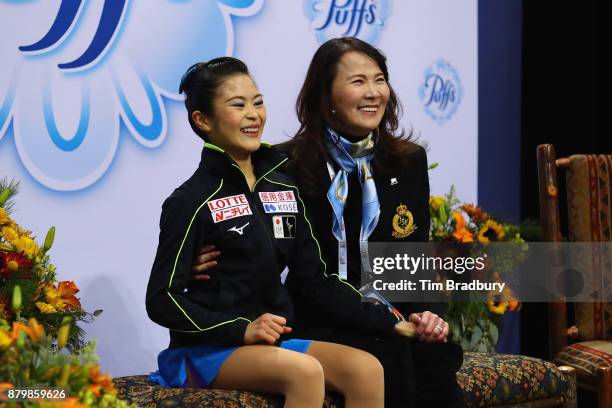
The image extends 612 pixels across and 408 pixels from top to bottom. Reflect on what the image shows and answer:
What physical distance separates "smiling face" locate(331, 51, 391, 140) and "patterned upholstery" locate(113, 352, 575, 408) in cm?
84

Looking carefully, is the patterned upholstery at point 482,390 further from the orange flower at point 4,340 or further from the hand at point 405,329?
the orange flower at point 4,340

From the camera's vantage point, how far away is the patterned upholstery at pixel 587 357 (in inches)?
120

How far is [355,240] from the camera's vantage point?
276 cm

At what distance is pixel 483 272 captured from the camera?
345cm

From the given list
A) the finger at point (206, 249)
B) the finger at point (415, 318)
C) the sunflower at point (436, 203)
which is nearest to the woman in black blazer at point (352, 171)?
the finger at point (415, 318)

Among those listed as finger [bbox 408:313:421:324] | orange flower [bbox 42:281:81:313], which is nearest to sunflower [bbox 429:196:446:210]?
finger [bbox 408:313:421:324]

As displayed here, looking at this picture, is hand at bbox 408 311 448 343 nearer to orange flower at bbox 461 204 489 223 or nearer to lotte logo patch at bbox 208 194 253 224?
lotte logo patch at bbox 208 194 253 224

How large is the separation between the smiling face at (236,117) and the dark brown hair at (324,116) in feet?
0.91

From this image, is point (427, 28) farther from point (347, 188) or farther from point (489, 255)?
point (347, 188)

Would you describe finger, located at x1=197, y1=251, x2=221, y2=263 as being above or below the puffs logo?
below

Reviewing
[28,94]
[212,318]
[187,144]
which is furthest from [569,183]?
[28,94]

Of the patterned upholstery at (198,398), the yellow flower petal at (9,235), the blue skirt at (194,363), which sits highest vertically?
the yellow flower petal at (9,235)

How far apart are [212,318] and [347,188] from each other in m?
0.65

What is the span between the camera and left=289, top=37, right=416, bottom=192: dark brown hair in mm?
2789
